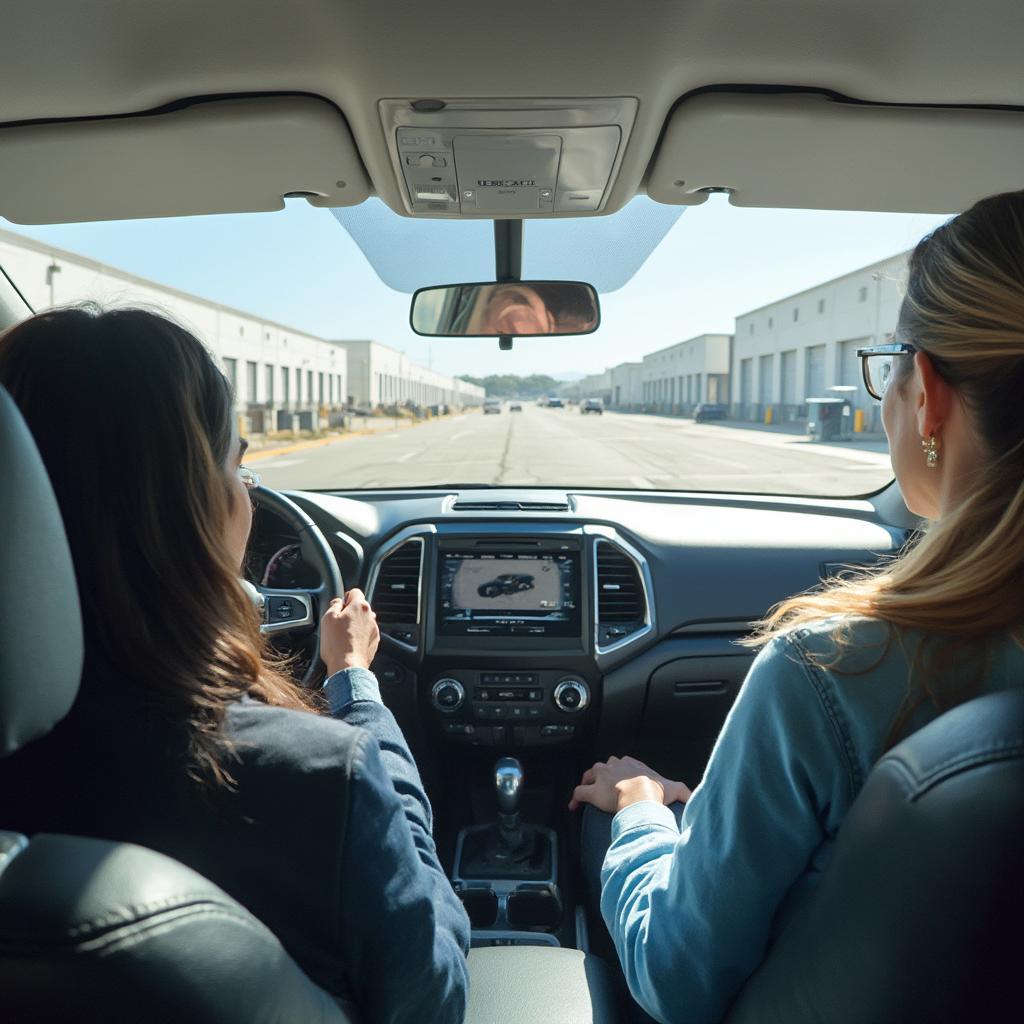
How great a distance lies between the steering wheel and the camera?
11.3 ft

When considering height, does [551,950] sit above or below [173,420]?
below

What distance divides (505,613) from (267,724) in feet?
9.30

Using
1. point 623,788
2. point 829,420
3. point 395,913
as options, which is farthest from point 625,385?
point 395,913

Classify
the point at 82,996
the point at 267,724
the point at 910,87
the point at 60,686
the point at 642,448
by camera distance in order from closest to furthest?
the point at 82,996, the point at 60,686, the point at 267,724, the point at 910,87, the point at 642,448

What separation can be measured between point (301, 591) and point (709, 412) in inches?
780

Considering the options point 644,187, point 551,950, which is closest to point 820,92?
point 644,187

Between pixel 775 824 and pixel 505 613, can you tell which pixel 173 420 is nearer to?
pixel 775 824

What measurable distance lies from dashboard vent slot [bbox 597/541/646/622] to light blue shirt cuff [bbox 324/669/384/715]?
7.40 ft

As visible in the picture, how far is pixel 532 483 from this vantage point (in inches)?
191

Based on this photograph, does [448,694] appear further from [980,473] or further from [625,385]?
[625,385]

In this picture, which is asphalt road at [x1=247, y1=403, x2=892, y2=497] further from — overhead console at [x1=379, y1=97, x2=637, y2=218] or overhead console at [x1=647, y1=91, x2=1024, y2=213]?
overhead console at [x1=379, y1=97, x2=637, y2=218]

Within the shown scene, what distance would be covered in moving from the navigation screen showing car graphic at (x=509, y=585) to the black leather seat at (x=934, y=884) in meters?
2.88

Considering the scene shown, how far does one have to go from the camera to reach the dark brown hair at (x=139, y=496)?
4.18 feet

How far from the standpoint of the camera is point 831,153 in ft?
10.3
